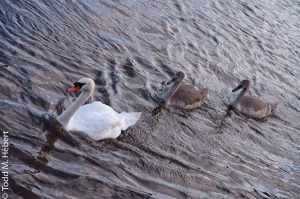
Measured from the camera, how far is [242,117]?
1145 cm

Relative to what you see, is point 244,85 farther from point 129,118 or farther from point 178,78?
point 129,118

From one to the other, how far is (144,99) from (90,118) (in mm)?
1830

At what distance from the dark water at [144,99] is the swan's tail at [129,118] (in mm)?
151

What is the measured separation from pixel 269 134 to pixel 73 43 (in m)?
4.57

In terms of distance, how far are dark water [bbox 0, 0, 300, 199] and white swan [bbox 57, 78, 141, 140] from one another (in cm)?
17

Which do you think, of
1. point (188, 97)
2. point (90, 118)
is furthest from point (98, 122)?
point (188, 97)

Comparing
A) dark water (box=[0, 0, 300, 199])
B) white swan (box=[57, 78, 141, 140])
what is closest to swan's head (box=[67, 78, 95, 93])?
white swan (box=[57, 78, 141, 140])

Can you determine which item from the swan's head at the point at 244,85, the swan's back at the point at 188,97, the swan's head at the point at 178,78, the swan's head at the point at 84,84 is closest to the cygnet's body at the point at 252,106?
the swan's head at the point at 244,85

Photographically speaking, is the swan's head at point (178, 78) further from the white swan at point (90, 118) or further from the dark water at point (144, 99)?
the white swan at point (90, 118)

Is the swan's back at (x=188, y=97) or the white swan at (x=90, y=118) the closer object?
the white swan at (x=90, y=118)

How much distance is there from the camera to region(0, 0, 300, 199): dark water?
7.79m

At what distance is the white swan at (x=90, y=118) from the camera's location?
8.50 m

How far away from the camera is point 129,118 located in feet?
30.2

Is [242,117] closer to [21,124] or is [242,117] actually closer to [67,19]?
[67,19]
